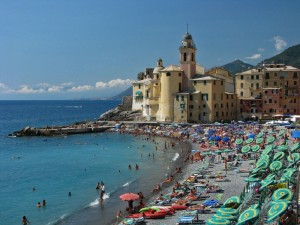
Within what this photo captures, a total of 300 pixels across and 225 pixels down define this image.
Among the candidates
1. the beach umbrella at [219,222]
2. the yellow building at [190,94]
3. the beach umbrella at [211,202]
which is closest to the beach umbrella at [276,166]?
the beach umbrella at [211,202]

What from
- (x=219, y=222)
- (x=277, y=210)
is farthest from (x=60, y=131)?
(x=277, y=210)

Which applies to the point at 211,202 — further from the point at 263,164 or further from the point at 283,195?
the point at 283,195

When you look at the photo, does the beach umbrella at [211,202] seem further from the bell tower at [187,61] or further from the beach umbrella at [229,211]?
the bell tower at [187,61]

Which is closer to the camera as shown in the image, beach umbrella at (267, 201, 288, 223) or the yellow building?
beach umbrella at (267, 201, 288, 223)

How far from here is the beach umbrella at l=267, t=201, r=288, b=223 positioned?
1526 cm

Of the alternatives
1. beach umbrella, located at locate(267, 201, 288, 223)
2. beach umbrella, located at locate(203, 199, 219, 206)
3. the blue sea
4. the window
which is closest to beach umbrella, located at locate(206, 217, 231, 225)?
beach umbrella, located at locate(267, 201, 288, 223)

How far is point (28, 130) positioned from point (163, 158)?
40171mm

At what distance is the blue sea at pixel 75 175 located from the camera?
2659 cm

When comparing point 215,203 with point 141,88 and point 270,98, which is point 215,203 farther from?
point 141,88

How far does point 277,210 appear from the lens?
611 inches

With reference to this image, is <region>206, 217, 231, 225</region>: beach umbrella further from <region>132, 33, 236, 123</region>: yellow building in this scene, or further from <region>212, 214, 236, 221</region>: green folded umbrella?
<region>132, 33, 236, 123</region>: yellow building

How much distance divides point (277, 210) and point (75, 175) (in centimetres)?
2565

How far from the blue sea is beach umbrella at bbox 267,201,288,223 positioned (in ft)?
36.8


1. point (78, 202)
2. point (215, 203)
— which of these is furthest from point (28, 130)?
point (215, 203)
